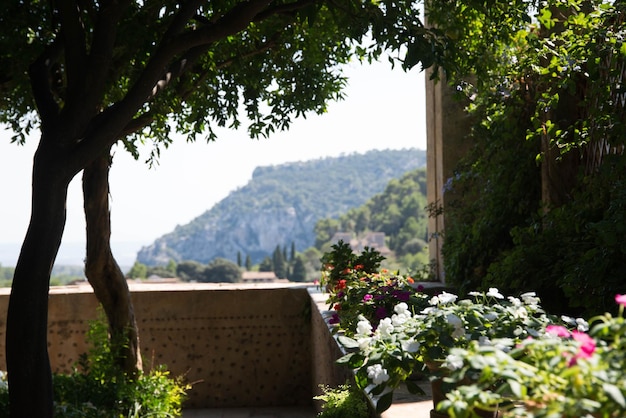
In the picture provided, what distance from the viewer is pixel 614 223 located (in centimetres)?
312

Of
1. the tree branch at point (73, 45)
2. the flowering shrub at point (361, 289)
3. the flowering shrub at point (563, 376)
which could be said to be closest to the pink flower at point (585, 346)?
the flowering shrub at point (563, 376)

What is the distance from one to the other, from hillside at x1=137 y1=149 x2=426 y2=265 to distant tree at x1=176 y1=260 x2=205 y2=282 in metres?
30.7

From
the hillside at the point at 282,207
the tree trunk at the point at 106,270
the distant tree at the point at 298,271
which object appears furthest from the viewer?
the hillside at the point at 282,207

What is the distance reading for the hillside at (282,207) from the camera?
308 ft

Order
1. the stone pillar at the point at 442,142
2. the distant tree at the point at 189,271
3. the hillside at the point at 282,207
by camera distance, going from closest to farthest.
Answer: the stone pillar at the point at 442,142
the distant tree at the point at 189,271
the hillside at the point at 282,207

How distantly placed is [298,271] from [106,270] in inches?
2167

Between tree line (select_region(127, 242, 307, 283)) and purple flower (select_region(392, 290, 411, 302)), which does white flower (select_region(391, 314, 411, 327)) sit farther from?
tree line (select_region(127, 242, 307, 283))

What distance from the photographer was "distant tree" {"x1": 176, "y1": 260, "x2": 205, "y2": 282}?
190ft

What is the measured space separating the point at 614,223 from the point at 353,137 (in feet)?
311

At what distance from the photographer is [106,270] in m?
5.60

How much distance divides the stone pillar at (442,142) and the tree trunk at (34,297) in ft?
12.2

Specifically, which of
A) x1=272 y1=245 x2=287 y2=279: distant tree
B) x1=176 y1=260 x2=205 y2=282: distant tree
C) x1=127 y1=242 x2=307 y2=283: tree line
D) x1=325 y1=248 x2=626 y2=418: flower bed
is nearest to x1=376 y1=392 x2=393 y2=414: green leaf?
x1=325 y1=248 x2=626 y2=418: flower bed

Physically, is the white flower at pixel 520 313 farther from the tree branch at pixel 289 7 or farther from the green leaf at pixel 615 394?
the tree branch at pixel 289 7

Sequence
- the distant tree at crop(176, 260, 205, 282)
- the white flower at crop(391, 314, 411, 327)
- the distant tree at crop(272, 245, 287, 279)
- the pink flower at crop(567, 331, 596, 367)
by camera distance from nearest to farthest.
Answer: the pink flower at crop(567, 331, 596, 367) < the white flower at crop(391, 314, 411, 327) < the distant tree at crop(176, 260, 205, 282) < the distant tree at crop(272, 245, 287, 279)
